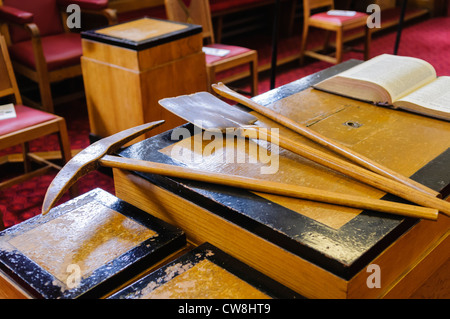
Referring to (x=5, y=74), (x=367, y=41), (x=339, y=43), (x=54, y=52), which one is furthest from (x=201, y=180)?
(x=367, y=41)

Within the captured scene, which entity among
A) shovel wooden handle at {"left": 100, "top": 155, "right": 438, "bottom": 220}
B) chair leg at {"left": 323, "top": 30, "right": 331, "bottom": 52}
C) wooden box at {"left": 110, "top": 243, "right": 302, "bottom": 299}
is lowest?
chair leg at {"left": 323, "top": 30, "right": 331, "bottom": 52}

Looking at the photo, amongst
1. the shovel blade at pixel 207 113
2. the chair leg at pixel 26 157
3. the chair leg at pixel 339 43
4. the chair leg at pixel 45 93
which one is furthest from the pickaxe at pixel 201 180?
the chair leg at pixel 339 43

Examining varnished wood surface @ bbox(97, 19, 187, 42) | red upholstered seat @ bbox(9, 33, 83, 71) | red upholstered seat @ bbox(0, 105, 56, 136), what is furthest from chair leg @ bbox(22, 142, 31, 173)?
varnished wood surface @ bbox(97, 19, 187, 42)

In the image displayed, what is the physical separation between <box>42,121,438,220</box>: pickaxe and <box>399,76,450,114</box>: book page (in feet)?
2.41

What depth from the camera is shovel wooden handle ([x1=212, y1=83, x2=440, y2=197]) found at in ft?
3.83

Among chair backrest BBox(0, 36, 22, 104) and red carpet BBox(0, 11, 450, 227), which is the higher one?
chair backrest BBox(0, 36, 22, 104)

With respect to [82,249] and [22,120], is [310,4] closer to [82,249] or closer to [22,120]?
[22,120]

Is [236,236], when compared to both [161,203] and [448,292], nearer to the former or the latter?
[161,203]

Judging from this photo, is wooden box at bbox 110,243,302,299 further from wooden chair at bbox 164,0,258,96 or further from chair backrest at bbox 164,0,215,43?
chair backrest at bbox 164,0,215,43

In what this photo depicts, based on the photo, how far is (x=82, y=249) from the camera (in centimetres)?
115

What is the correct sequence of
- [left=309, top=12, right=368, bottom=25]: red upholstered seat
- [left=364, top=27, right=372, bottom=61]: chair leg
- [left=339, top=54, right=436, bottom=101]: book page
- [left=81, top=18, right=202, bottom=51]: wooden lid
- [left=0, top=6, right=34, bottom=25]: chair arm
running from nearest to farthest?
[left=339, top=54, right=436, bottom=101]: book page < [left=81, top=18, right=202, bottom=51]: wooden lid < [left=0, top=6, right=34, bottom=25]: chair arm < [left=309, top=12, right=368, bottom=25]: red upholstered seat < [left=364, top=27, right=372, bottom=61]: chair leg

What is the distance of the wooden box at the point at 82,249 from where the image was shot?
1.05m
